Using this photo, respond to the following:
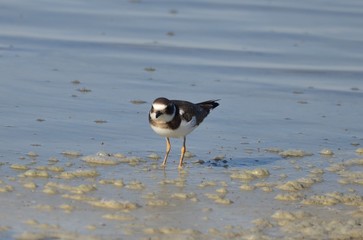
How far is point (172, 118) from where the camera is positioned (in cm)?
764

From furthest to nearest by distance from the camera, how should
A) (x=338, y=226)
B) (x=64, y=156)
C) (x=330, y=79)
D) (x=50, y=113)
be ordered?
(x=330, y=79) → (x=50, y=113) → (x=64, y=156) → (x=338, y=226)

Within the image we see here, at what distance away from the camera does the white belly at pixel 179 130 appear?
764 centimetres

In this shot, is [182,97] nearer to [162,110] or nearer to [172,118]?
[172,118]

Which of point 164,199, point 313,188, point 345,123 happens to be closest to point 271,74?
point 345,123

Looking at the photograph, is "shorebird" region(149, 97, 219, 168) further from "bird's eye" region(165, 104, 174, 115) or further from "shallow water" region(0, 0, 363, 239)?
"shallow water" region(0, 0, 363, 239)

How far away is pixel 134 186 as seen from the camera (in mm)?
6859

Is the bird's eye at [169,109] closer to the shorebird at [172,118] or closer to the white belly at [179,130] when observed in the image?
the shorebird at [172,118]

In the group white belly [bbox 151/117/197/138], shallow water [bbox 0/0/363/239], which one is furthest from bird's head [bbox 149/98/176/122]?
shallow water [bbox 0/0/363/239]

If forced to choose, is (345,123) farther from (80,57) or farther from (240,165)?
(80,57)

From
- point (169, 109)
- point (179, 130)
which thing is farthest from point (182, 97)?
point (169, 109)

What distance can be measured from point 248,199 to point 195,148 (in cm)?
160

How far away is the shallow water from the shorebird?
0.28 metres

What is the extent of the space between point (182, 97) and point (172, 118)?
2.20 metres

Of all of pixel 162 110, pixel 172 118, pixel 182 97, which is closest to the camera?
pixel 162 110
